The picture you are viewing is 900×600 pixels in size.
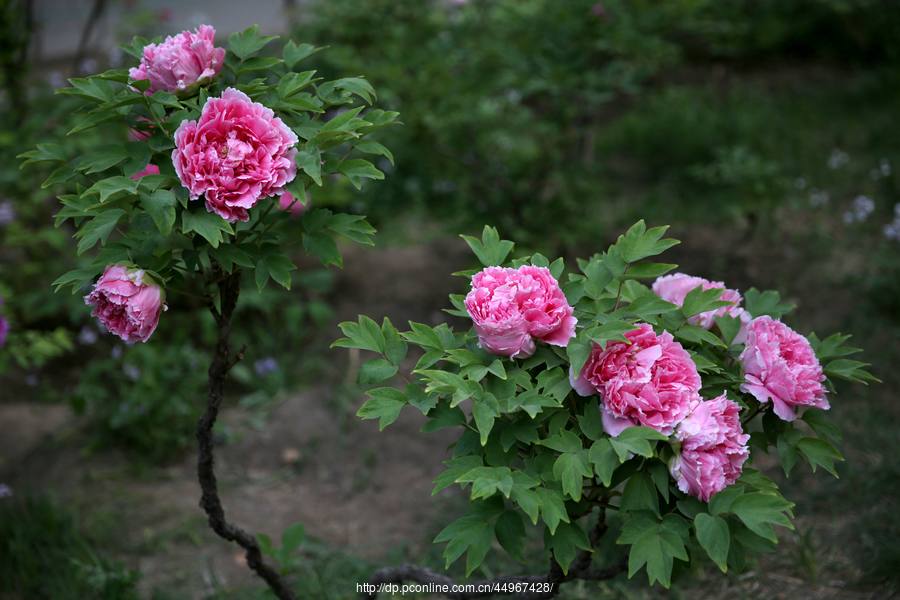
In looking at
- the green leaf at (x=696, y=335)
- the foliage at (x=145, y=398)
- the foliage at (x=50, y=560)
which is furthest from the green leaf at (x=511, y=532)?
the foliage at (x=145, y=398)

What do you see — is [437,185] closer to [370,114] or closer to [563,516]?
[370,114]

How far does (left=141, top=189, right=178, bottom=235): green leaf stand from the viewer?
58.7 inches

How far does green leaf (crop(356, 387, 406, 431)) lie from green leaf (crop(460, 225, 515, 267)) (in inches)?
13.4

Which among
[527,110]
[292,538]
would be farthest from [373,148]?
[527,110]

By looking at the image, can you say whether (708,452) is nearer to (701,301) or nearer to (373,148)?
(701,301)

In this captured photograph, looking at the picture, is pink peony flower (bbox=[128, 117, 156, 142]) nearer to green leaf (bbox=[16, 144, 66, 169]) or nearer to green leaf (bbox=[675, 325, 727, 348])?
green leaf (bbox=[16, 144, 66, 169])

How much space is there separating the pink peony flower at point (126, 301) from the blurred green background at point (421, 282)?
1.04 metres

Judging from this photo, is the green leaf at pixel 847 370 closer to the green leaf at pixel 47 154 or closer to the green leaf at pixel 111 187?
the green leaf at pixel 111 187

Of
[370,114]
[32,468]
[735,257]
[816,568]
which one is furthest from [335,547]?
[735,257]

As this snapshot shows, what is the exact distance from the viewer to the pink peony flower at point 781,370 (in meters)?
1.58

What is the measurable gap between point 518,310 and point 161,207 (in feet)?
2.18

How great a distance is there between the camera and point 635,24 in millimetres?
4043

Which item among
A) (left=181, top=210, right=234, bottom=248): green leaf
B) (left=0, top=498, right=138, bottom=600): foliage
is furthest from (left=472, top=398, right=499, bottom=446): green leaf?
(left=0, top=498, right=138, bottom=600): foliage

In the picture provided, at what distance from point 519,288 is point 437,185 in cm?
278
